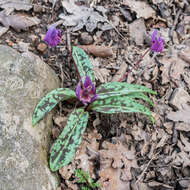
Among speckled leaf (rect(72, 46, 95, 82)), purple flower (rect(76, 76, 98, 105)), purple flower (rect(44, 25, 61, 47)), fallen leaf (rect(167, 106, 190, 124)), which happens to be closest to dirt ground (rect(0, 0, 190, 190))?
fallen leaf (rect(167, 106, 190, 124))

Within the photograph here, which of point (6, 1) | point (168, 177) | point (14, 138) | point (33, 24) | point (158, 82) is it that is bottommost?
point (168, 177)

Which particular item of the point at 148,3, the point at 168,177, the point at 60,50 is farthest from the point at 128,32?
the point at 168,177

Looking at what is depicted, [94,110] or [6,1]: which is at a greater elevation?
[6,1]

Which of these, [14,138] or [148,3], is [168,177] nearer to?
[14,138]

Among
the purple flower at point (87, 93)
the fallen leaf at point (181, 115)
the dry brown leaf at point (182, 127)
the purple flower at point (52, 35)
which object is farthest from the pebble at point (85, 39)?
the dry brown leaf at point (182, 127)

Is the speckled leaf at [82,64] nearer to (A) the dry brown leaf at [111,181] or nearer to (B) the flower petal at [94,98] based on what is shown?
(B) the flower petal at [94,98]

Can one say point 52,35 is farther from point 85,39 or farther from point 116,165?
point 116,165

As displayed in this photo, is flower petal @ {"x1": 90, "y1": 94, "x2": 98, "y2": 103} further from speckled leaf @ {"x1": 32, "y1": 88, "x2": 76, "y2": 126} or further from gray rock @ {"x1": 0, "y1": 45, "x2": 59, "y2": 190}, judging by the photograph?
gray rock @ {"x1": 0, "y1": 45, "x2": 59, "y2": 190}
